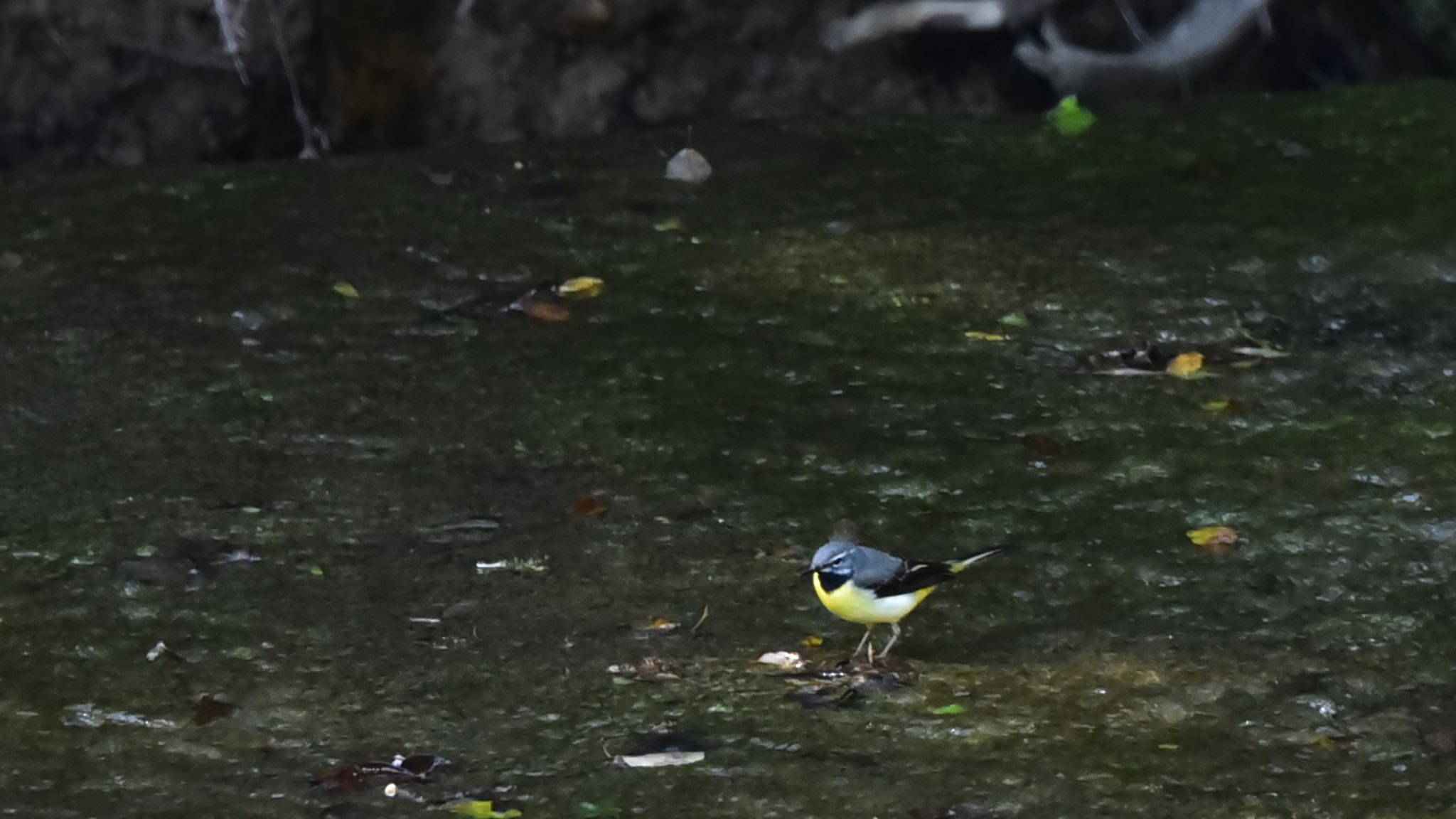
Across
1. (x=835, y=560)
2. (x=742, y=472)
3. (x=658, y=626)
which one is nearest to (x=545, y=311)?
(x=742, y=472)

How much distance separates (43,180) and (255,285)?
1146mm

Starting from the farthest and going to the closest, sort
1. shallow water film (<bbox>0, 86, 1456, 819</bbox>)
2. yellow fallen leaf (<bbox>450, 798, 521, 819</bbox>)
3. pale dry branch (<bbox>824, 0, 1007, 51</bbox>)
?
pale dry branch (<bbox>824, 0, 1007, 51</bbox>), shallow water film (<bbox>0, 86, 1456, 819</bbox>), yellow fallen leaf (<bbox>450, 798, 521, 819</bbox>)

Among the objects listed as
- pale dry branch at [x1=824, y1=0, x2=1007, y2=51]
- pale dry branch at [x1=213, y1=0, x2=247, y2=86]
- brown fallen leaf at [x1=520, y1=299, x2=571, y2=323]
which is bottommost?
brown fallen leaf at [x1=520, y1=299, x2=571, y2=323]

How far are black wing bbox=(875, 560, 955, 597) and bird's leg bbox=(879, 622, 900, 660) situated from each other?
0.26 ft

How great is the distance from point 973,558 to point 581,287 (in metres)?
1.66

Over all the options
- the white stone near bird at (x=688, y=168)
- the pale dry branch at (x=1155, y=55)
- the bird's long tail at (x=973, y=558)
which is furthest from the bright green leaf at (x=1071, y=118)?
the bird's long tail at (x=973, y=558)

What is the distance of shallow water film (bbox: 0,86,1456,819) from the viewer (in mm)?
2592

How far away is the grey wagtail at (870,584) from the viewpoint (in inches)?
110

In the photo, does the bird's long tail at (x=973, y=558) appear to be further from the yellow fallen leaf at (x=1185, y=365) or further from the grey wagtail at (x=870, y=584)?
the yellow fallen leaf at (x=1185, y=365)

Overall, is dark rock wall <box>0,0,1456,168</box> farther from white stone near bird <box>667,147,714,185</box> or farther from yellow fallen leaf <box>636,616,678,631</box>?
yellow fallen leaf <box>636,616,678,631</box>

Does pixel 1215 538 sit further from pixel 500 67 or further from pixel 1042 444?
A: pixel 500 67

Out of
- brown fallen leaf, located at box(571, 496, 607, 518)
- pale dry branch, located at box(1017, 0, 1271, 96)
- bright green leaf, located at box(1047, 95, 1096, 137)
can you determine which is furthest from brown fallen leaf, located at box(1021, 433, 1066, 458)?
pale dry branch, located at box(1017, 0, 1271, 96)

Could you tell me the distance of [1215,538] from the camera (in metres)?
3.23

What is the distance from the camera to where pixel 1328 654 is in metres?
2.83
